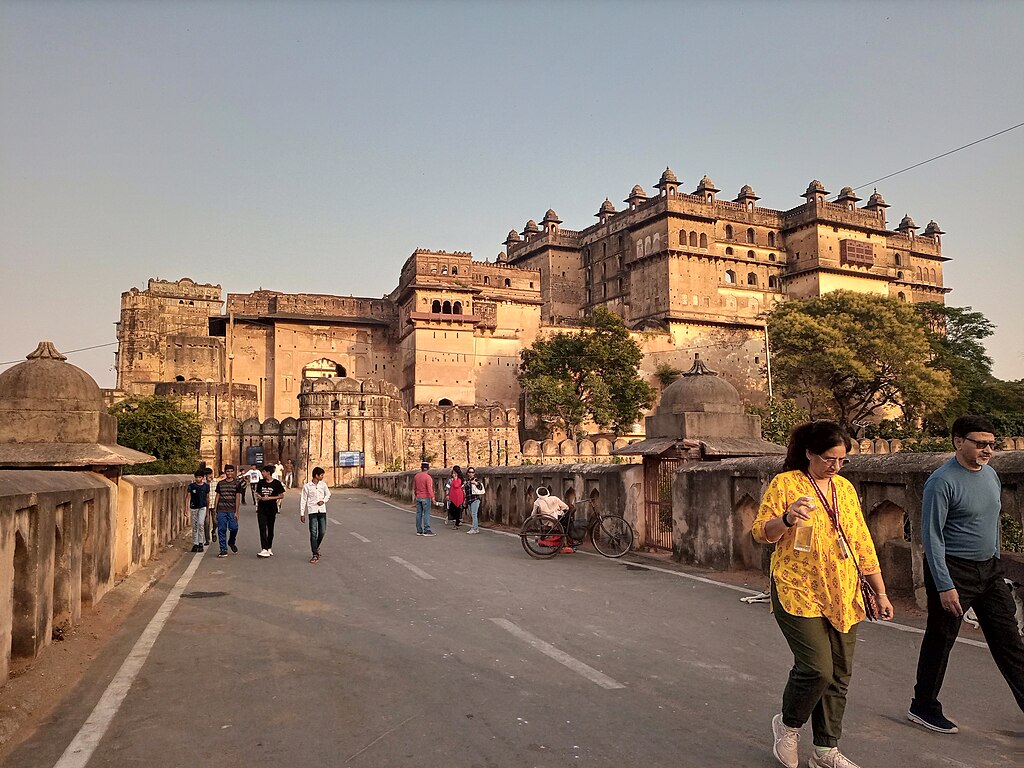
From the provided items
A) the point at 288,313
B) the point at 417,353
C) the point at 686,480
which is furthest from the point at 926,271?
the point at 686,480

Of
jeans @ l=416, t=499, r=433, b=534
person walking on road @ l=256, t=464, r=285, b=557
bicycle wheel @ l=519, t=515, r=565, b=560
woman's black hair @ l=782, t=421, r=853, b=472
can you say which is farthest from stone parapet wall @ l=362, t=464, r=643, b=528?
woman's black hair @ l=782, t=421, r=853, b=472

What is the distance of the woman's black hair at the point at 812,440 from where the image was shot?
163 inches

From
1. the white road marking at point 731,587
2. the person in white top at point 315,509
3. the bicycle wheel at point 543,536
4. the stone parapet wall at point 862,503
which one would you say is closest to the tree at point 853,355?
the white road marking at point 731,587

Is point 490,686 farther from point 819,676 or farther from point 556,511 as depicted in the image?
point 556,511

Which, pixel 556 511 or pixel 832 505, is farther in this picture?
pixel 556 511

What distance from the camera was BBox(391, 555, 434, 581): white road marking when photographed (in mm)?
11164

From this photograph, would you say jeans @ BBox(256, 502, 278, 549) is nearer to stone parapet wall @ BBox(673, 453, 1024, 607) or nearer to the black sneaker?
stone parapet wall @ BBox(673, 453, 1024, 607)

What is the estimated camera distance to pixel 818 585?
4047mm

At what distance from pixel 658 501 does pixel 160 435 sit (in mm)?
35724

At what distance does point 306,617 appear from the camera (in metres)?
8.33

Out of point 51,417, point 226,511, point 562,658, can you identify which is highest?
point 51,417

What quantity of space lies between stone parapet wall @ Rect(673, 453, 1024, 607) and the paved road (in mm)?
1199

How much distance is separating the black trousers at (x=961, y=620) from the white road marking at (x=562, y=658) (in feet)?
6.33

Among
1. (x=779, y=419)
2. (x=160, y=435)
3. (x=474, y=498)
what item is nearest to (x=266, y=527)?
(x=474, y=498)
